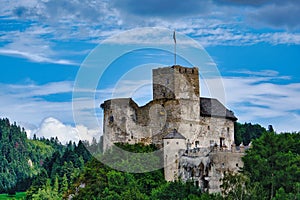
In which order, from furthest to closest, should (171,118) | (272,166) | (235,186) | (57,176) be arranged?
(57,176) → (171,118) → (272,166) → (235,186)

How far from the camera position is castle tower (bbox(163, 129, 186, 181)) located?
67.7 metres

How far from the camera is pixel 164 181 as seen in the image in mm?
68250

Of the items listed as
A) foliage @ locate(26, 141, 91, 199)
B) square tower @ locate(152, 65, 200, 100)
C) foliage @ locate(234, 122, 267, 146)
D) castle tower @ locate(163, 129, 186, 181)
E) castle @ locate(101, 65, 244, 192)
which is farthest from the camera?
foliage @ locate(26, 141, 91, 199)

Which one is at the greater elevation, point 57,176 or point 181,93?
point 181,93

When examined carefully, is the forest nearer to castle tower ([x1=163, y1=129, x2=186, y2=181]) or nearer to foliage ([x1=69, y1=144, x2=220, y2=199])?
foliage ([x1=69, y1=144, x2=220, y2=199])

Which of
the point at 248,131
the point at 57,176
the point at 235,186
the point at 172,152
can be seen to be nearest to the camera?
the point at 235,186

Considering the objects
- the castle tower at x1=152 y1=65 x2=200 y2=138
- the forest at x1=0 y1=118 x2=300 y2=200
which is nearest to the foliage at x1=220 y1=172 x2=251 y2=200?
the forest at x1=0 y1=118 x2=300 y2=200

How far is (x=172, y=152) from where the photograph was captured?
68188 mm

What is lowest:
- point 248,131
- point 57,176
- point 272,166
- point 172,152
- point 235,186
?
point 235,186

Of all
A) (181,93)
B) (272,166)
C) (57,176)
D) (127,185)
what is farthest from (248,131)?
(272,166)

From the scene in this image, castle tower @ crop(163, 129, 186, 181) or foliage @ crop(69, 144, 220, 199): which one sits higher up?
castle tower @ crop(163, 129, 186, 181)

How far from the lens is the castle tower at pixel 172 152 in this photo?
67694mm

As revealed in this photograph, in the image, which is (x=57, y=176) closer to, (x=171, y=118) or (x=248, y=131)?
(x=248, y=131)

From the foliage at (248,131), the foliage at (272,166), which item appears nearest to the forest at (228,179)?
the foliage at (272,166)
